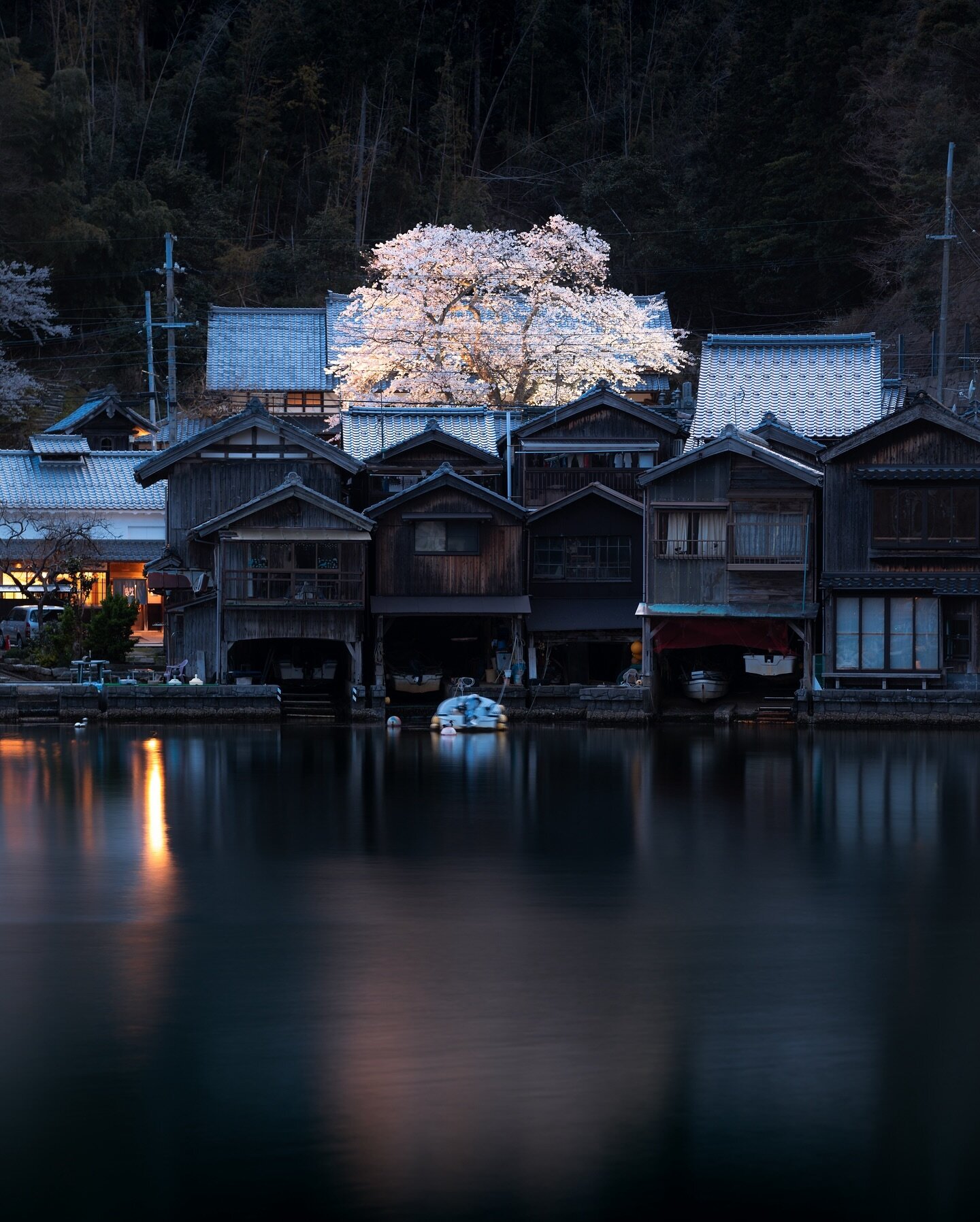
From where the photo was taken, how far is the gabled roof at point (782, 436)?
42.3m

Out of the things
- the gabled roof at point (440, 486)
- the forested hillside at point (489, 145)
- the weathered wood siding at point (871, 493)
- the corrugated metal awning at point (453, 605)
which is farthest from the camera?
the forested hillside at point (489, 145)

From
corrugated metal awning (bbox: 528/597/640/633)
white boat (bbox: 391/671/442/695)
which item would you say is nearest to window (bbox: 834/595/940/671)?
corrugated metal awning (bbox: 528/597/640/633)

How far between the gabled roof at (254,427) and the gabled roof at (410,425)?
3.40 meters

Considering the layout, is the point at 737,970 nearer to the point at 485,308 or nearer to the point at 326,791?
the point at 326,791

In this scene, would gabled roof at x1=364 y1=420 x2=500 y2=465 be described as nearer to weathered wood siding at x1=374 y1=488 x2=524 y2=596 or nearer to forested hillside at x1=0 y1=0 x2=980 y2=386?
weathered wood siding at x1=374 y1=488 x2=524 y2=596

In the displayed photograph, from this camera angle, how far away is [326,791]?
29.3 metres

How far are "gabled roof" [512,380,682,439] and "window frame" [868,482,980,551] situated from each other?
28.7 feet

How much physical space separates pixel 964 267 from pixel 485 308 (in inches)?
733

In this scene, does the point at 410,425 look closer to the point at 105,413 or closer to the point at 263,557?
the point at 263,557

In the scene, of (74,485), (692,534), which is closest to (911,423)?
(692,534)

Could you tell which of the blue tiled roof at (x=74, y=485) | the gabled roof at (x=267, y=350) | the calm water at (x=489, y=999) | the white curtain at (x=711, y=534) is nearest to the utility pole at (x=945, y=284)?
the white curtain at (x=711, y=534)

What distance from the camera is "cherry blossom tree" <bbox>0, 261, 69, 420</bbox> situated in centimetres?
5969

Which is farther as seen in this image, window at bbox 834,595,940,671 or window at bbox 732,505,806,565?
window at bbox 732,505,806,565

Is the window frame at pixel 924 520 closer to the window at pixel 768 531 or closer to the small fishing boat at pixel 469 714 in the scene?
the window at pixel 768 531
